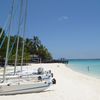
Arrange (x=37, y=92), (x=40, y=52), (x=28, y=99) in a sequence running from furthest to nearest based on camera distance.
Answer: (x=40, y=52)
(x=37, y=92)
(x=28, y=99)

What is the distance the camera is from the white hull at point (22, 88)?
17125mm

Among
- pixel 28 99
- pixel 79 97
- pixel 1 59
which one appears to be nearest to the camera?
pixel 28 99

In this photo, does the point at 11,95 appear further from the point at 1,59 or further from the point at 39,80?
the point at 1,59

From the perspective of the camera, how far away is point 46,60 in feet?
341

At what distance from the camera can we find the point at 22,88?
58.2 feet

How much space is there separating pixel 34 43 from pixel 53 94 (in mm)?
82263

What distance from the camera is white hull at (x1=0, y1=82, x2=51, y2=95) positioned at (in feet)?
56.2

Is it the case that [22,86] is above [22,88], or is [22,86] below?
above

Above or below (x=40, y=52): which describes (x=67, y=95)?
below

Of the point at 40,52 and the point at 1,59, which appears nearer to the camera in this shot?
the point at 1,59

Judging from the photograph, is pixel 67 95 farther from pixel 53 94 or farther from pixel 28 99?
pixel 28 99

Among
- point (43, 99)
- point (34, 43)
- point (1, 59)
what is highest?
point (34, 43)

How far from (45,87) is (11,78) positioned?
3.14 m

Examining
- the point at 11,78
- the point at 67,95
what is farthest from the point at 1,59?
the point at 67,95
